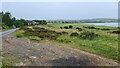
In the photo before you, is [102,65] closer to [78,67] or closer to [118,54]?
[78,67]

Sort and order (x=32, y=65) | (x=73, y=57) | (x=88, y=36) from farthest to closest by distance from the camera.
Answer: (x=88, y=36) → (x=73, y=57) → (x=32, y=65)

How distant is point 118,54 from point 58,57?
535 centimetres

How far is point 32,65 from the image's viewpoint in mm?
17734

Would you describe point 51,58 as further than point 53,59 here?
Yes

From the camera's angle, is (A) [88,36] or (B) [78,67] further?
(A) [88,36]

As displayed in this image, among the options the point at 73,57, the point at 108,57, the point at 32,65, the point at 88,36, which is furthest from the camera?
the point at 88,36

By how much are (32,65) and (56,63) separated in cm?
164

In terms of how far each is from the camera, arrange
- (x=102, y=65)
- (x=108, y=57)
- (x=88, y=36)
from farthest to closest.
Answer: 1. (x=88, y=36)
2. (x=108, y=57)
3. (x=102, y=65)

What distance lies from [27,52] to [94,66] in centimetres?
545

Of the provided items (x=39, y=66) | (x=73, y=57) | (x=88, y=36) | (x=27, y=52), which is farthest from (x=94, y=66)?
(x=88, y=36)

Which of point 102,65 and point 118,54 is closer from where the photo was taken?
point 102,65

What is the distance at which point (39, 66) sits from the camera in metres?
17.7

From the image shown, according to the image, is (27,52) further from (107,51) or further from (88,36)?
(88,36)

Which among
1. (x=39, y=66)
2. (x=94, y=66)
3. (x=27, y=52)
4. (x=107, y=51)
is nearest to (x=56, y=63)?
(x=39, y=66)
